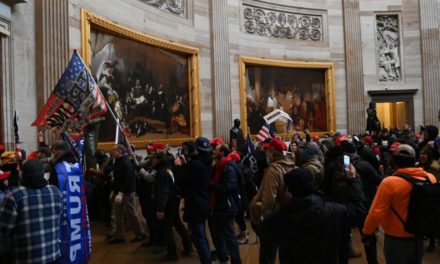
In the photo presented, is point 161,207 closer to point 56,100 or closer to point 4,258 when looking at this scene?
point 56,100

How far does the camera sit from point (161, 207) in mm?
6195

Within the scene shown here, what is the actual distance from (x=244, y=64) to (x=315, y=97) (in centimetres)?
408

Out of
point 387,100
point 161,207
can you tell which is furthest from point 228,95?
point 161,207

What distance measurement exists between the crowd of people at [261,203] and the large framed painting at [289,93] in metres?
10.6

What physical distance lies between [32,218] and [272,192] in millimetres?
2154

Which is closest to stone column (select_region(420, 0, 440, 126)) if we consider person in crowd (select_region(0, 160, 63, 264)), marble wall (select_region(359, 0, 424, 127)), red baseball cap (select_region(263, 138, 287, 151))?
marble wall (select_region(359, 0, 424, 127))

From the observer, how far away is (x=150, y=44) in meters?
13.6

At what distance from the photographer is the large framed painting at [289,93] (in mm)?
18219

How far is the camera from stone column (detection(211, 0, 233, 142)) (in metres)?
16.6

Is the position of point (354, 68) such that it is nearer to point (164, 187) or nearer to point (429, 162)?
point (429, 162)

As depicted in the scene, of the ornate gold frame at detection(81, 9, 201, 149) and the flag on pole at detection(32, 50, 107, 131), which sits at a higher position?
the ornate gold frame at detection(81, 9, 201, 149)

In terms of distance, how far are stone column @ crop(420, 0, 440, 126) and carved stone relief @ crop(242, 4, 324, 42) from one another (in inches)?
197

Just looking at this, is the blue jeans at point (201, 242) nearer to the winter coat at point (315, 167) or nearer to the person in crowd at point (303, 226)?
the winter coat at point (315, 167)

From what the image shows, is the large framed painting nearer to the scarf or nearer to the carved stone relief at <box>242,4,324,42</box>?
the carved stone relief at <box>242,4,324,42</box>
